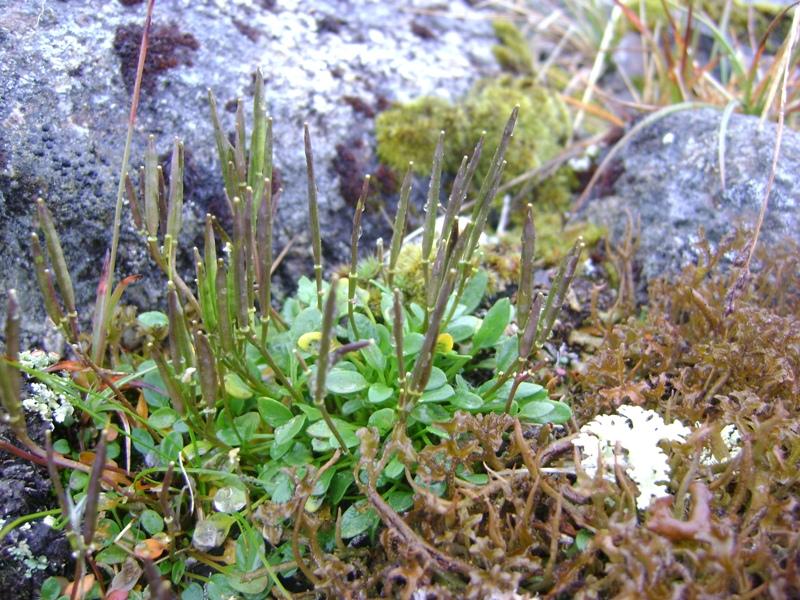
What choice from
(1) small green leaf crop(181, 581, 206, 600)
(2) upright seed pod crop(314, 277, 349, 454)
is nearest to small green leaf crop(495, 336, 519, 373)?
(2) upright seed pod crop(314, 277, 349, 454)

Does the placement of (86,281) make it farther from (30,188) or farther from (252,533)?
(252,533)

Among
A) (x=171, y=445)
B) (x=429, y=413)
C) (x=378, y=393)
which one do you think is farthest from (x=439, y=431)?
(x=171, y=445)

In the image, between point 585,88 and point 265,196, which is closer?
point 265,196

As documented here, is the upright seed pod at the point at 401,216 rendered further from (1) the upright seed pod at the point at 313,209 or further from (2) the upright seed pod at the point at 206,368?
(2) the upright seed pod at the point at 206,368

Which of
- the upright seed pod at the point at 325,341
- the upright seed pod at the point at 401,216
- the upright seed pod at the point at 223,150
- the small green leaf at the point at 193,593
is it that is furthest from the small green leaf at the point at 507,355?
the small green leaf at the point at 193,593

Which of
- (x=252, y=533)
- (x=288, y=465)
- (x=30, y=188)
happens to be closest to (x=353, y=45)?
(x=30, y=188)

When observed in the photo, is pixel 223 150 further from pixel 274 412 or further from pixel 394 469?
pixel 394 469

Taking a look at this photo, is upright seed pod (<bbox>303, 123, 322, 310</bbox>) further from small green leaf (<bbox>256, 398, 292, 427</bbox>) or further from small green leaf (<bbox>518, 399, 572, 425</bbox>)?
small green leaf (<bbox>518, 399, 572, 425</bbox>)

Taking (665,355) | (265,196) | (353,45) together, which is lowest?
(665,355)
